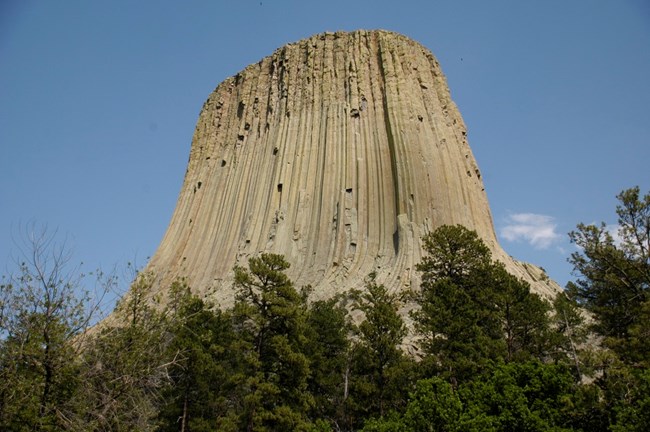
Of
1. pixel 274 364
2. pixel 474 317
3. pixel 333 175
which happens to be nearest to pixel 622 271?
pixel 474 317

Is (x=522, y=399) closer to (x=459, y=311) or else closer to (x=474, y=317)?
(x=474, y=317)

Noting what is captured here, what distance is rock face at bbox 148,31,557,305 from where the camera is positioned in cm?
4034

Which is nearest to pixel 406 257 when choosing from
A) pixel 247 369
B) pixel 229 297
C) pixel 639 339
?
pixel 229 297

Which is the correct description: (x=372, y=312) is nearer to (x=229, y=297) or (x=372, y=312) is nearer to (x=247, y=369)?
(x=247, y=369)

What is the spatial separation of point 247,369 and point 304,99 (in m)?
33.5

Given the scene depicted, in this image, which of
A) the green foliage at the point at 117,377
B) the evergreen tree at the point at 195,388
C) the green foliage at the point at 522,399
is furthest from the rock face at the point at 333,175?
the green foliage at the point at 117,377

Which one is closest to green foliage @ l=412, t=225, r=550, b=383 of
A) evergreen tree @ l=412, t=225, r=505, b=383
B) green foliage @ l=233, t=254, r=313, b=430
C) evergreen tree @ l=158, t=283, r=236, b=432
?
evergreen tree @ l=412, t=225, r=505, b=383

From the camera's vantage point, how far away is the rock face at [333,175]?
40344 millimetres

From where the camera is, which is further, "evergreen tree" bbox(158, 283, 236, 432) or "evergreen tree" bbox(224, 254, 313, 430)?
"evergreen tree" bbox(158, 283, 236, 432)

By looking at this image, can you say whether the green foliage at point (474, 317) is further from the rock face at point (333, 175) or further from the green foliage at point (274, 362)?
the rock face at point (333, 175)

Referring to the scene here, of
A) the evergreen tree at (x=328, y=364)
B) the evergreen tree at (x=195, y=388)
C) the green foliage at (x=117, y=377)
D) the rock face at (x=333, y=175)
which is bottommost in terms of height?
the green foliage at (x=117, y=377)

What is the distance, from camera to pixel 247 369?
20.9 meters

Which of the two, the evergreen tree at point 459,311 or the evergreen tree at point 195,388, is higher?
the evergreen tree at point 459,311

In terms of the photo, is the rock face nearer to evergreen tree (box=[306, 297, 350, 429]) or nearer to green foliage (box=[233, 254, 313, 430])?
evergreen tree (box=[306, 297, 350, 429])
